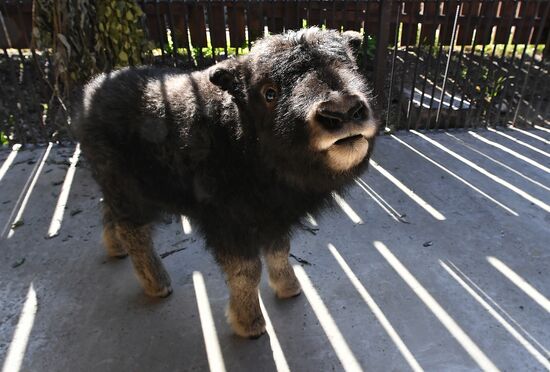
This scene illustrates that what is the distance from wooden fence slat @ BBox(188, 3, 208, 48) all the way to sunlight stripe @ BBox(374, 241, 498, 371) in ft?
12.5

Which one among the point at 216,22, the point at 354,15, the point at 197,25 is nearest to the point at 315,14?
the point at 354,15

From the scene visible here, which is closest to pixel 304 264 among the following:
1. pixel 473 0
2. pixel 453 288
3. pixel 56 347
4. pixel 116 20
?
pixel 453 288

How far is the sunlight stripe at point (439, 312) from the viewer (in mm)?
2629

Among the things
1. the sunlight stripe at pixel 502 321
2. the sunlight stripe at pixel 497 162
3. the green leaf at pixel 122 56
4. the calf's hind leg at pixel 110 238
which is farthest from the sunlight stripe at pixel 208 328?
the sunlight stripe at pixel 497 162

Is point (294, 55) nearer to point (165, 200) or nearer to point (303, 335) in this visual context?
point (165, 200)

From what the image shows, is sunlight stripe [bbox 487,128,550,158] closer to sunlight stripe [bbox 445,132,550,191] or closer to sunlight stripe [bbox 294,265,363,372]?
sunlight stripe [bbox 445,132,550,191]

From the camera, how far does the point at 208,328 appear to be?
292 cm

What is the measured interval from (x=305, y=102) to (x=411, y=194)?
8.79 ft

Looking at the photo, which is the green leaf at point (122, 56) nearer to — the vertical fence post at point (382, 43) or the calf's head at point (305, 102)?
the calf's head at point (305, 102)

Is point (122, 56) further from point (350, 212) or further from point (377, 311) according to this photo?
point (377, 311)

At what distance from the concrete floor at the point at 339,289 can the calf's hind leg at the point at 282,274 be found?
0.27 ft

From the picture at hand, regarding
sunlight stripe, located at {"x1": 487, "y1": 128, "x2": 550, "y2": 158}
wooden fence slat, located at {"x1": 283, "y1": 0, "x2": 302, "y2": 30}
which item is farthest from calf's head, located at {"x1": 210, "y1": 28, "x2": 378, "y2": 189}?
sunlight stripe, located at {"x1": 487, "y1": 128, "x2": 550, "y2": 158}

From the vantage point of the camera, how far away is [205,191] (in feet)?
8.17

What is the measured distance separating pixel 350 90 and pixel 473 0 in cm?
444
